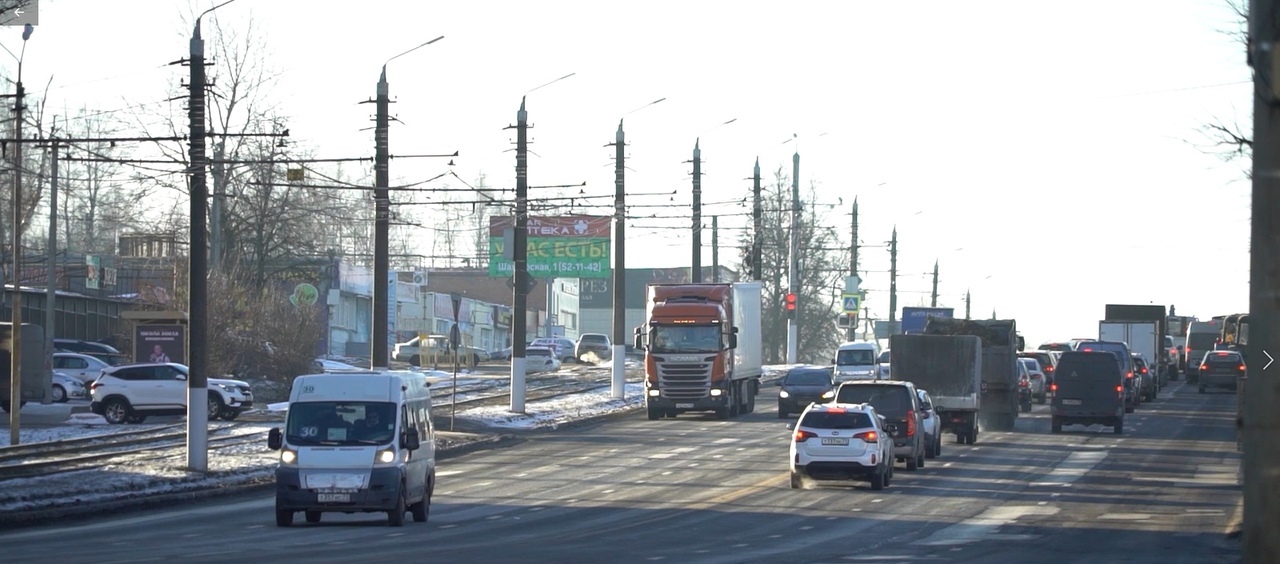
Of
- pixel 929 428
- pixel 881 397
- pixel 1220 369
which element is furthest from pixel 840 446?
pixel 1220 369

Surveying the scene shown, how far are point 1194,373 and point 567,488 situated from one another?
191ft

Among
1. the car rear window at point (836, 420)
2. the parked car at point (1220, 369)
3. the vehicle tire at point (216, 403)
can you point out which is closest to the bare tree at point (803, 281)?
the parked car at point (1220, 369)

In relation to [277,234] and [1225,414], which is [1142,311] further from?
[277,234]

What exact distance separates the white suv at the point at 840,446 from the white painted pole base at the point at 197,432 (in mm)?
10597

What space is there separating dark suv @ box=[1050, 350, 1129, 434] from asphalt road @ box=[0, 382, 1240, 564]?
332 centimetres

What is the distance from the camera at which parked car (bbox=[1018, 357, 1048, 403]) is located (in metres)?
56.1

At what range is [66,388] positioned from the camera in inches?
2060

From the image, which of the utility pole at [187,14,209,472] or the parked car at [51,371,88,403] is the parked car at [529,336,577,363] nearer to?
the parked car at [51,371,88,403]

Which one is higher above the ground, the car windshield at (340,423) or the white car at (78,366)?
the car windshield at (340,423)

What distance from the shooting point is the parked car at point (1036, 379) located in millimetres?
56125

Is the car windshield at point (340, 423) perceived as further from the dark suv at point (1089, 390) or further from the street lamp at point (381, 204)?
the dark suv at point (1089, 390)

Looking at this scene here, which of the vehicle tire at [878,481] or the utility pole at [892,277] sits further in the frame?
the utility pole at [892,277]

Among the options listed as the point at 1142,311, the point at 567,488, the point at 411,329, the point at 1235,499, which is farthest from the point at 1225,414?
the point at 411,329

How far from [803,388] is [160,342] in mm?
19590
